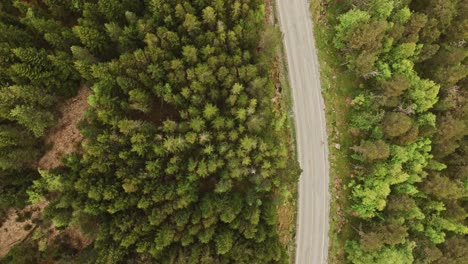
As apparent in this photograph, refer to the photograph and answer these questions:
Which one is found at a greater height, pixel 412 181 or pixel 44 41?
pixel 44 41

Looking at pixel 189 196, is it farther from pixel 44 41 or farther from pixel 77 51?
pixel 44 41

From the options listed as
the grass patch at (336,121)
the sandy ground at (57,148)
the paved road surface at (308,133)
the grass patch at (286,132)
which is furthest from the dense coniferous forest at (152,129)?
the grass patch at (336,121)

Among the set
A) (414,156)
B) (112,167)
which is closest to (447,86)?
(414,156)

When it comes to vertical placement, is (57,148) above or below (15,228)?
above

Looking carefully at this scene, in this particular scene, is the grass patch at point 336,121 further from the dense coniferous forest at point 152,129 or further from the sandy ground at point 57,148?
the sandy ground at point 57,148

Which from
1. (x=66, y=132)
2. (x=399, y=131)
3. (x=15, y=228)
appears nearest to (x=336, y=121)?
(x=399, y=131)

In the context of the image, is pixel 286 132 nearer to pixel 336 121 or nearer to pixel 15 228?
pixel 336 121

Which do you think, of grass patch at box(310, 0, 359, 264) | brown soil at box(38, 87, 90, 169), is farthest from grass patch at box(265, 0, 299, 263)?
brown soil at box(38, 87, 90, 169)
